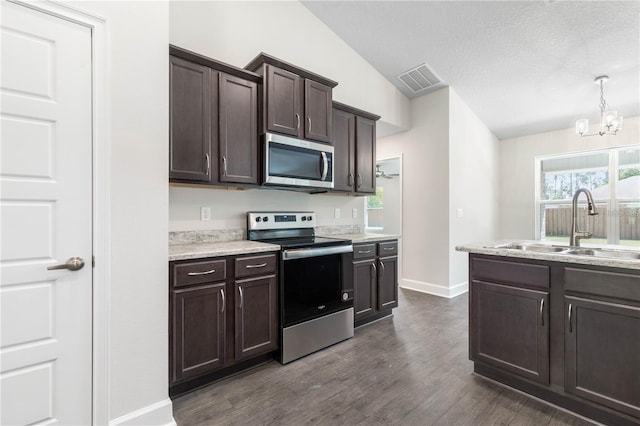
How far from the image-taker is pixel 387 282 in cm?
333

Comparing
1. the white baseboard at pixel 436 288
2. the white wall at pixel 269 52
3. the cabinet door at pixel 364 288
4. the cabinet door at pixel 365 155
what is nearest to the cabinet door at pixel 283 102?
the white wall at pixel 269 52

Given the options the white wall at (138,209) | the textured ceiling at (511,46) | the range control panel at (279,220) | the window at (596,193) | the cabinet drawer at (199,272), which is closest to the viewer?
the white wall at (138,209)

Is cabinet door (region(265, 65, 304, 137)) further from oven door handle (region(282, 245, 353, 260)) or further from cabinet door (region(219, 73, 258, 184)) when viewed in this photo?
oven door handle (region(282, 245, 353, 260))

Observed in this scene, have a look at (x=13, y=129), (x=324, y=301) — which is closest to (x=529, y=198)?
(x=324, y=301)

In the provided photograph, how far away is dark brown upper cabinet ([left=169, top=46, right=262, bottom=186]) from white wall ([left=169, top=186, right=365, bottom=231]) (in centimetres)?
31

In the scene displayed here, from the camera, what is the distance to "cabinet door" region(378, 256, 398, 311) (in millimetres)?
3248

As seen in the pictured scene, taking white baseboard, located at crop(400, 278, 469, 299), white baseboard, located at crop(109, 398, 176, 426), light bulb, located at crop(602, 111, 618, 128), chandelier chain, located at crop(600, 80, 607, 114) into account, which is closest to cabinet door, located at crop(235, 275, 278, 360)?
white baseboard, located at crop(109, 398, 176, 426)

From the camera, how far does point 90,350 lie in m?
1.52

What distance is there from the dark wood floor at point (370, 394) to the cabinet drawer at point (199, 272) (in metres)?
0.77

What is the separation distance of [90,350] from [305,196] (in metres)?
2.26

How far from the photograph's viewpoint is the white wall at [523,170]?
193 inches

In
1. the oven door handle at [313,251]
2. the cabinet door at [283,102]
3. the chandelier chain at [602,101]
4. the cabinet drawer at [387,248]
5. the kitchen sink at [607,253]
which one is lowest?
the cabinet drawer at [387,248]

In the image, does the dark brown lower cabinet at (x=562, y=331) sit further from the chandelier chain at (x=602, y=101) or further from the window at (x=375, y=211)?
the window at (x=375, y=211)

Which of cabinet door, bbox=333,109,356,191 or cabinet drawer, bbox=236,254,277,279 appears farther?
cabinet door, bbox=333,109,356,191
